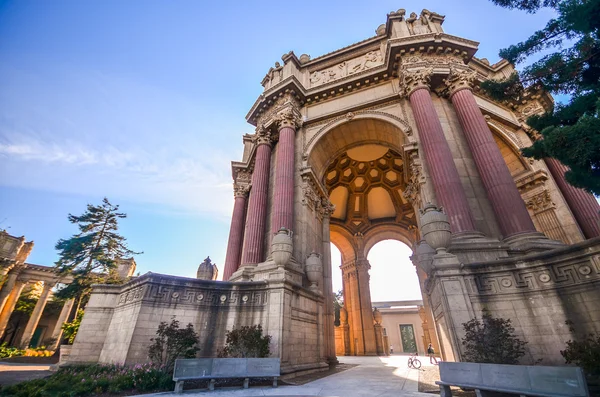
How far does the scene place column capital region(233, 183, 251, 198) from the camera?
21823 millimetres

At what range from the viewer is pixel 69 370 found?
27.8ft

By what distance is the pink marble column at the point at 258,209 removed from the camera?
13289 millimetres

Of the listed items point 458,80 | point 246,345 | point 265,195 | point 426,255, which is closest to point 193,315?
point 246,345

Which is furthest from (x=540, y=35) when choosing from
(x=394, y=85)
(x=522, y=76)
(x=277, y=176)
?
(x=277, y=176)

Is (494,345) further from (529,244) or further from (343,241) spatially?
(343,241)

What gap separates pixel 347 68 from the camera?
18.9 meters

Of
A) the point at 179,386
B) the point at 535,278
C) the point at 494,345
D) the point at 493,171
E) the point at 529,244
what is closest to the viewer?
the point at 494,345

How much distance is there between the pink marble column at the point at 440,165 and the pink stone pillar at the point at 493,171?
3.96 ft

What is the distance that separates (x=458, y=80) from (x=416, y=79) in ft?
7.06

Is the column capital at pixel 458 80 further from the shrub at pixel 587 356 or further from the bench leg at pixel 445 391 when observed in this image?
the bench leg at pixel 445 391

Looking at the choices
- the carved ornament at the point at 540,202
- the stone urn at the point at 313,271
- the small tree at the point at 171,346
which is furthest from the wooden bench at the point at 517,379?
the carved ornament at the point at 540,202

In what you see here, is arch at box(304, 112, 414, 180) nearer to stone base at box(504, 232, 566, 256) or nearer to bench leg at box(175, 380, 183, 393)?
stone base at box(504, 232, 566, 256)

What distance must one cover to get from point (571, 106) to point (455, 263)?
4974 millimetres

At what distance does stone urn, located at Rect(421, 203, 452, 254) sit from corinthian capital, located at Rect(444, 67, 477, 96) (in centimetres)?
912
